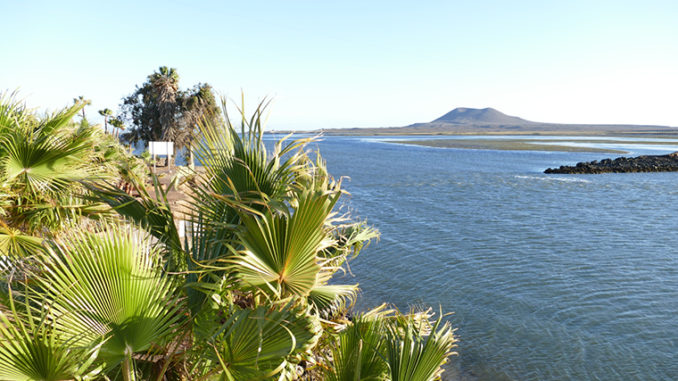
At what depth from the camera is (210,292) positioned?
3.62m

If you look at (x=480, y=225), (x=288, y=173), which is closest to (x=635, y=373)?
(x=288, y=173)

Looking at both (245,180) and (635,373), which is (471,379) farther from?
(245,180)

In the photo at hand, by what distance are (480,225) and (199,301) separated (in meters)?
18.0

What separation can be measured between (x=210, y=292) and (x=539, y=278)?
11.8 m

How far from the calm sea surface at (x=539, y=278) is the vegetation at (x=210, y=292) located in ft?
17.7

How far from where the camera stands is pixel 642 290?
12539 millimetres

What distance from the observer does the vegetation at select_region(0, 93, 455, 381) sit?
10.3ft

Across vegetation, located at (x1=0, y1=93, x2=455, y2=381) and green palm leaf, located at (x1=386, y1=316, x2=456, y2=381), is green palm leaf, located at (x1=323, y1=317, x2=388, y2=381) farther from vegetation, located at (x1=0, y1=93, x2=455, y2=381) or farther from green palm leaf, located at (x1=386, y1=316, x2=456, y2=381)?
green palm leaf, located at (x1=386, y1=316, x2=456, y2=381)

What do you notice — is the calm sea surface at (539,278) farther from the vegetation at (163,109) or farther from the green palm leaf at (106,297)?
the vegetation at (163,109)

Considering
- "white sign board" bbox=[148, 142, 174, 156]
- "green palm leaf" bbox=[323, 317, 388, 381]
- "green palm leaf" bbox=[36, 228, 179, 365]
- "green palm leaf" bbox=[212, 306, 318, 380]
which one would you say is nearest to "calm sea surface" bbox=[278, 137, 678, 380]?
"green palm leaf" bbox=[323, 317, 388, 381]

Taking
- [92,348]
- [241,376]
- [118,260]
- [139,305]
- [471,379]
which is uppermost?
[118,260]

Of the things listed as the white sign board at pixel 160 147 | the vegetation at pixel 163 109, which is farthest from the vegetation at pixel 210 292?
the vegetation at pixel 163 109

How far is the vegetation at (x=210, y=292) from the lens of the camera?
10.3 ft

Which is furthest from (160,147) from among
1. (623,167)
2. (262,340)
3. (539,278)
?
(623,167)
